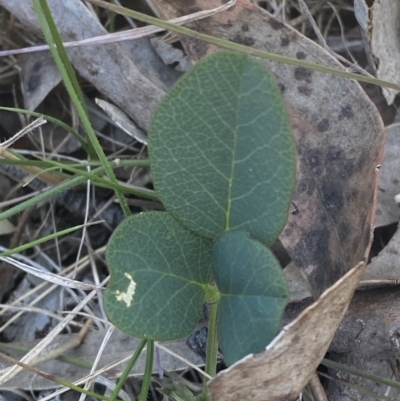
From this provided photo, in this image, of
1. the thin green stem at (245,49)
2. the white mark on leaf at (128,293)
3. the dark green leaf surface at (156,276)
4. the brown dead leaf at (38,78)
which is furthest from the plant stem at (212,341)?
the brown dead leaf at (38,78)

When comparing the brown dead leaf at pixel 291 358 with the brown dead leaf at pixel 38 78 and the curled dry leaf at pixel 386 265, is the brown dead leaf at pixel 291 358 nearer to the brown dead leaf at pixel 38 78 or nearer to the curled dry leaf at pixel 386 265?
the curled dry leaf at pixel 386 265

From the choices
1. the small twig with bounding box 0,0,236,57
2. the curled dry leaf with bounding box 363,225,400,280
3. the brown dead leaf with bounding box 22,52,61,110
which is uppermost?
the small twig with bounding box 0,0,236,57

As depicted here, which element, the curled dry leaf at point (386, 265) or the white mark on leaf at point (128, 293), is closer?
the white mark on leaf at point (128, 293)

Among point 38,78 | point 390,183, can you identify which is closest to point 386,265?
point 390,183

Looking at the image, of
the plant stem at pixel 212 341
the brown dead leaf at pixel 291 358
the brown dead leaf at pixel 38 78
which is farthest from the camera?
the brown dead leaf at pixel 38 78

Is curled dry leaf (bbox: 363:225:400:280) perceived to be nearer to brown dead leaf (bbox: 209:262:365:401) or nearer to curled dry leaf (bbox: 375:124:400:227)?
curled dry leaf (bbox: 375:124:400:227)

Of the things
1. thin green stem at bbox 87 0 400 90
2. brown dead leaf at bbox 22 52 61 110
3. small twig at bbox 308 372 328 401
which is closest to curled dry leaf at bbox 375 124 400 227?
thin green stem at bbox 87 0 400 90
